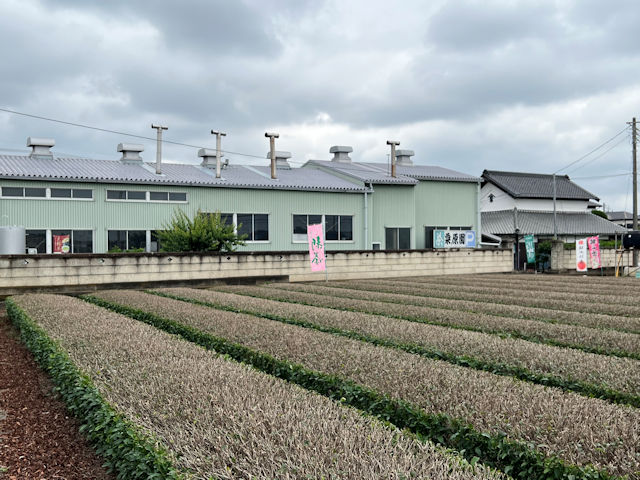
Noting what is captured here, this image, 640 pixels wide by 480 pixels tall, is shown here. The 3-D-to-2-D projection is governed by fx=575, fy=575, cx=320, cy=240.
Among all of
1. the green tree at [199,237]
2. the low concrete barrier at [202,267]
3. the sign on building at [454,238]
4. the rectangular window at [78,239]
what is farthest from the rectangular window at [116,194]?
the sign on building at [454,238]

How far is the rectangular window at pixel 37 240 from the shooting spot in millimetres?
21906

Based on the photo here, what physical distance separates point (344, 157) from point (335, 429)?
105 ft

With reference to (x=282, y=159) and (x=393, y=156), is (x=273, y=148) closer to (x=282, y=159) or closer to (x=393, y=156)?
(x=282, y=159)

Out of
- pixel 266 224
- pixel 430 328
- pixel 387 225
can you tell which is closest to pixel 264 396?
pixel 430 328

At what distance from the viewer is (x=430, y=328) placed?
8.87 meters

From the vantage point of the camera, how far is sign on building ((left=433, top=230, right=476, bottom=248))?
97.6ft

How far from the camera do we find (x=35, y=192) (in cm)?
2203

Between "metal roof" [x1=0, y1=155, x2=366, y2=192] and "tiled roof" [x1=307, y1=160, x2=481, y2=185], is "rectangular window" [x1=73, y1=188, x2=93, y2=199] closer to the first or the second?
"metal roof" [x1=0, y1=155, x2=366, y2=192]

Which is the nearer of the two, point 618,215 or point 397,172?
point 397,172

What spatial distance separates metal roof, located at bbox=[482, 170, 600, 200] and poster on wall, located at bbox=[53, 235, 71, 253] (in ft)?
99.9

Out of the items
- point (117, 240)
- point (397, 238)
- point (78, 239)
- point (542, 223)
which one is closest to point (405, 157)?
point (397, 238)

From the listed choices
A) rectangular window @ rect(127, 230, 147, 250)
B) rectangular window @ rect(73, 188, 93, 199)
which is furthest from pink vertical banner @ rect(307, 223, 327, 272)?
rectangular window @ rect(73, 188, 93, 199)

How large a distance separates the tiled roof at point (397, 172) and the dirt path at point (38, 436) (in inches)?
889

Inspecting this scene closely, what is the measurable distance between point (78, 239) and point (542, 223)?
3067cm
